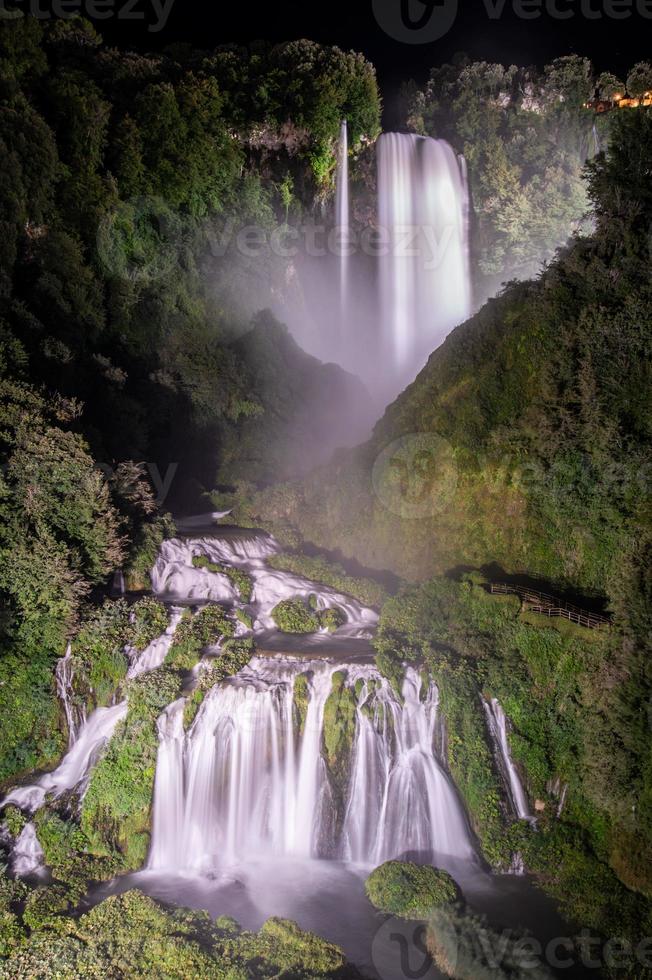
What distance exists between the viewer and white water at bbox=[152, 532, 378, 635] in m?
18.9

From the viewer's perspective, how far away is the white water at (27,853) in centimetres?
1380

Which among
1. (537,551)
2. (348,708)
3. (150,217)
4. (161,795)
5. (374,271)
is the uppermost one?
(374,271)

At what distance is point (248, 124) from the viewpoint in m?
30.7

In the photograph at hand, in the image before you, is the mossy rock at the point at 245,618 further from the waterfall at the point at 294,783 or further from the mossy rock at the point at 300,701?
the mossy rock at the point at 300,701

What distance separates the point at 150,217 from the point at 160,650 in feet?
64.5

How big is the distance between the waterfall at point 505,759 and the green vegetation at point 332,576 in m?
5.40

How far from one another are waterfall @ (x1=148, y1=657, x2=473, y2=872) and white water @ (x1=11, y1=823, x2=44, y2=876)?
2.53m

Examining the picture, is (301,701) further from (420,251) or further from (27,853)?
(420,251)

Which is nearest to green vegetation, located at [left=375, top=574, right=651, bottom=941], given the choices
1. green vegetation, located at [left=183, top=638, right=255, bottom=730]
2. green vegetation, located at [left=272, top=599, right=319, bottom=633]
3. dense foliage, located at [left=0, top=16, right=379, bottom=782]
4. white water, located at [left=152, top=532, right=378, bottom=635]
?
green vegetation, located at [left=272, top=599, right=319, bottom=633]

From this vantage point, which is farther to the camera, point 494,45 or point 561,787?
point 494,45

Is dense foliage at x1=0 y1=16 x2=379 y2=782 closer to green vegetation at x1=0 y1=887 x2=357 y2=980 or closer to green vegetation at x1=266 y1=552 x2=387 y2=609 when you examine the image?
green vegetation at x1=266 y1=552 x2=387 y2=609

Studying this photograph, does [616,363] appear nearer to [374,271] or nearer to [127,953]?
[127,953]

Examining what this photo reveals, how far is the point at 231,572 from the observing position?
2017cm

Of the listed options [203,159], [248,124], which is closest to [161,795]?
[203,159]
